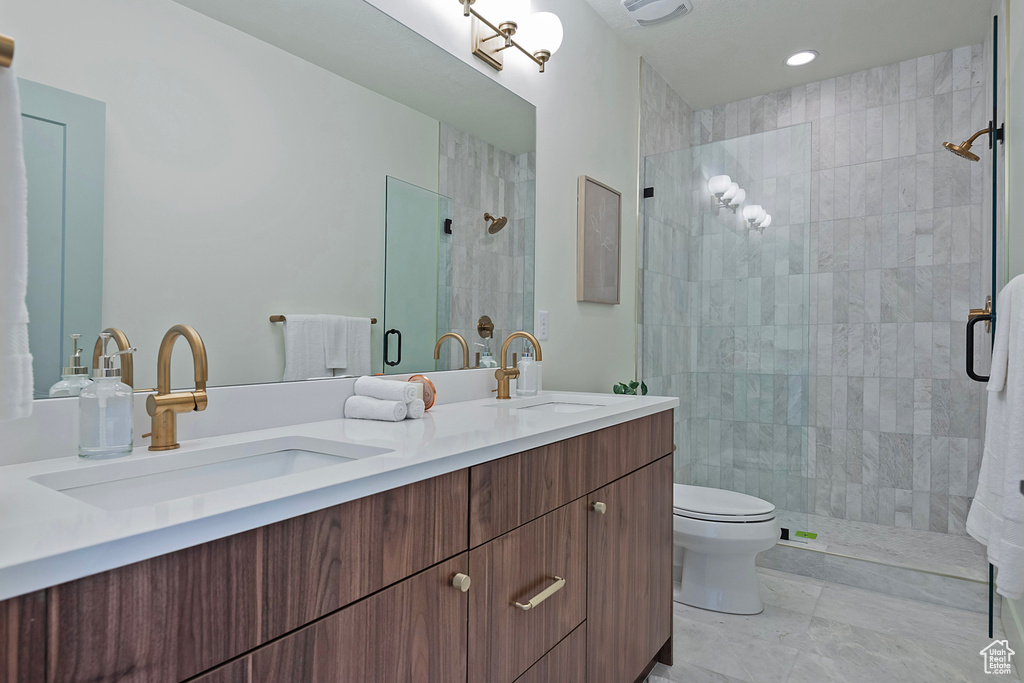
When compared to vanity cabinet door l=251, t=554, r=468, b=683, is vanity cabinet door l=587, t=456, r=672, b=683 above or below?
below

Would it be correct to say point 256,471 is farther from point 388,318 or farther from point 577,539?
point 577,539

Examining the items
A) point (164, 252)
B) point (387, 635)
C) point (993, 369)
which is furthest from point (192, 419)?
point (993, 369)

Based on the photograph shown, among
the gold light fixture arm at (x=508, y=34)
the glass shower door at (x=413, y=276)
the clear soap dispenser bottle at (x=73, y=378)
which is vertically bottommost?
the clear soap dispenser bottle at (x=73, y=378)

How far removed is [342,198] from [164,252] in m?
0.43

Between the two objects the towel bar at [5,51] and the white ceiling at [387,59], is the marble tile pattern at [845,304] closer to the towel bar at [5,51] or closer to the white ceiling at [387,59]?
the white ceiling at [387,59]

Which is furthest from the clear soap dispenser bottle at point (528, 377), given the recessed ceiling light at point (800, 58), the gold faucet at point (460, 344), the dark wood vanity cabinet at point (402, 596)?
the recessed ceiling light at point (800, 58)

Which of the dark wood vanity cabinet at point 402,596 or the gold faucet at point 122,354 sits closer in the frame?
the dark wood vanity cabinet at point 402,596

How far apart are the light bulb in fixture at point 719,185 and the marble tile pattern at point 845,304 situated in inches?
2.5

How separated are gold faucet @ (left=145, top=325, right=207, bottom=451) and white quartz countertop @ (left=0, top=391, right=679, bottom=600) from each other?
0.03 metres

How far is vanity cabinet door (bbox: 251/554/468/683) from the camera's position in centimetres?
68

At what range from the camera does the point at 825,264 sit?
318 cm

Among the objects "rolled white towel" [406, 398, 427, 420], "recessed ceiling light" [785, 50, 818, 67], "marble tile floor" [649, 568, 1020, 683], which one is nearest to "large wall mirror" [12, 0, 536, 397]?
"rolled white towel" [406, 398, 427, 420]

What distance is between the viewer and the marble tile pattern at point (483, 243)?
171cm

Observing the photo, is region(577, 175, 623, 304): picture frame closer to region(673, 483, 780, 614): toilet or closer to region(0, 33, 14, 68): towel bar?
region(673, 483, 780, 614): toilet
